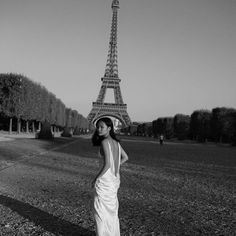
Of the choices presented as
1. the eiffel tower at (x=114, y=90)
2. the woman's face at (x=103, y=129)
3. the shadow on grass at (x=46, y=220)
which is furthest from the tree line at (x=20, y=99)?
the woman's face at (x=103, y=129)

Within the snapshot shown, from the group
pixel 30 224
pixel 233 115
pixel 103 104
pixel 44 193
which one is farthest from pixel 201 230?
pixel 103 104

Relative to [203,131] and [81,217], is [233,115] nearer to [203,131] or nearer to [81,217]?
[203,131]

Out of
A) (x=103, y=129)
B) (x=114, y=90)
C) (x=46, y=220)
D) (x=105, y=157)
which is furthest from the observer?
(x=114, y=90)

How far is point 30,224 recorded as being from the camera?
4.79 metres

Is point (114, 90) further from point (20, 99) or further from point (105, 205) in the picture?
point (105, 205)

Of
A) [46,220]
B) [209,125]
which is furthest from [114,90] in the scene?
[46,220]

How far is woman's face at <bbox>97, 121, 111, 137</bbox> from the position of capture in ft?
13.5

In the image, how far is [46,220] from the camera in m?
5.01

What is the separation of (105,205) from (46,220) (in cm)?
159

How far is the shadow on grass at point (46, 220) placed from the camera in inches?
177

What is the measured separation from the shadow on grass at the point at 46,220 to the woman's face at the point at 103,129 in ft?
5.32

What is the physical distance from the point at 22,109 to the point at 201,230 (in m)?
45.2

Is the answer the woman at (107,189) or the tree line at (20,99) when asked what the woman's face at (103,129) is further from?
the tree line at (20,99)

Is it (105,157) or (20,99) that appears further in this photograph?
(20,99)
